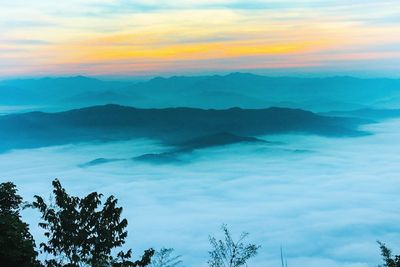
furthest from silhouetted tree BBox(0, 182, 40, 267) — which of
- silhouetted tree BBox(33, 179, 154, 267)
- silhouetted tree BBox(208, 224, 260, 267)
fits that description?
silhouetted tree BBox(208, 224, 260, 267)

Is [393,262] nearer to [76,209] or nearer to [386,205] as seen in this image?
[76,209]

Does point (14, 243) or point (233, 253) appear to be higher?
point (233, 253)

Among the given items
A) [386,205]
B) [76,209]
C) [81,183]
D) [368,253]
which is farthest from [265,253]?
[81,183]

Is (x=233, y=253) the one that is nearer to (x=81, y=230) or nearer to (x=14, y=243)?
(x=81, y=230)

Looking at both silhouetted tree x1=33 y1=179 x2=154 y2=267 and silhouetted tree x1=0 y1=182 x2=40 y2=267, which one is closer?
silhouetted tree x1=0 y1=182 x2=40 y2=267

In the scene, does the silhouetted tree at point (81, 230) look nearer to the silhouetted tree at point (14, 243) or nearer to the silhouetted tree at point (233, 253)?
the silhouetted tree at point (14, 243)

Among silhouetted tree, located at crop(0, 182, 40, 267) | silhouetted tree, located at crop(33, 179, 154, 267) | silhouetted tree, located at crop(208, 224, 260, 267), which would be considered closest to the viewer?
silhouetted tree, located at crop(0, 182, 40, 267)

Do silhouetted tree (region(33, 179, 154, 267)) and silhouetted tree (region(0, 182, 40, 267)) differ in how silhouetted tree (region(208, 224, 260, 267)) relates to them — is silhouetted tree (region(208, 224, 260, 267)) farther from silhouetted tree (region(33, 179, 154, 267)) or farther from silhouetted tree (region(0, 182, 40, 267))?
silhouetted tree (region(0, 182, 40, 267))

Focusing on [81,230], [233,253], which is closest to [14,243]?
[81,230]

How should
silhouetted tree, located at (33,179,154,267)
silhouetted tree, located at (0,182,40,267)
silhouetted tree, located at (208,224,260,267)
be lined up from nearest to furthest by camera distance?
silhouetted tree, located at (0,182,40,267) < silhouetted tree, located at (33,179,154,267) < silhouetted tree, located at (208,224,260,267)

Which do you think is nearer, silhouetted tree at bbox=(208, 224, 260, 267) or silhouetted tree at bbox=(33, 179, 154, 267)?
silhouetted tree at bbox=(33, 179, 154, 267)

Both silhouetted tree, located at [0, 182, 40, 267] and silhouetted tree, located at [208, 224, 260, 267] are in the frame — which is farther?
silhouetted tree, located at [208, 224, 260, 267]
